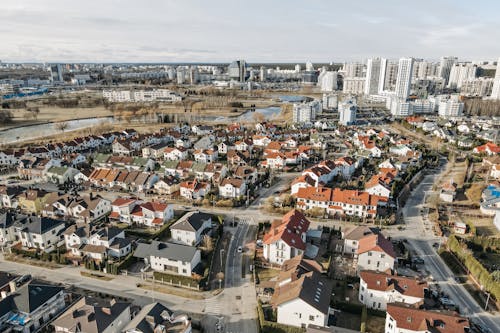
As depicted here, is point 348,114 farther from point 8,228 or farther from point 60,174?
point 8,228

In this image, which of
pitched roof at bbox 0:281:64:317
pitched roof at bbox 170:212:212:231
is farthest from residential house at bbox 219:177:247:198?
pitched roof at bbox 0:281:64:317

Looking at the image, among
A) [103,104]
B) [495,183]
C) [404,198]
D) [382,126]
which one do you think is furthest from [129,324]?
[103,104]

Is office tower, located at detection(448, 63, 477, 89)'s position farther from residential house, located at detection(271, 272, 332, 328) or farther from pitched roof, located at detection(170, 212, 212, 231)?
residential house, located at detection(271, 272, 332, 328)

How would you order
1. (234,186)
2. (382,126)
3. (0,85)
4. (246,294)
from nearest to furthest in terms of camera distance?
(246,294)
(234,186)
(382,126)
(0,85)

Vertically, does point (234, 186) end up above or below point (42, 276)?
above

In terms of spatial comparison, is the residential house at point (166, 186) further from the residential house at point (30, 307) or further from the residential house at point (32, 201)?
the residential house at point (30, 307)

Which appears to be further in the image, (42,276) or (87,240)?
(87,240)

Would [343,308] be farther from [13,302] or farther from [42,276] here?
[42,276]

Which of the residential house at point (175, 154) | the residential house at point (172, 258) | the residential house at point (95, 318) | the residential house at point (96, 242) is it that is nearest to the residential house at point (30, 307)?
the residential house at point (95, 318)
